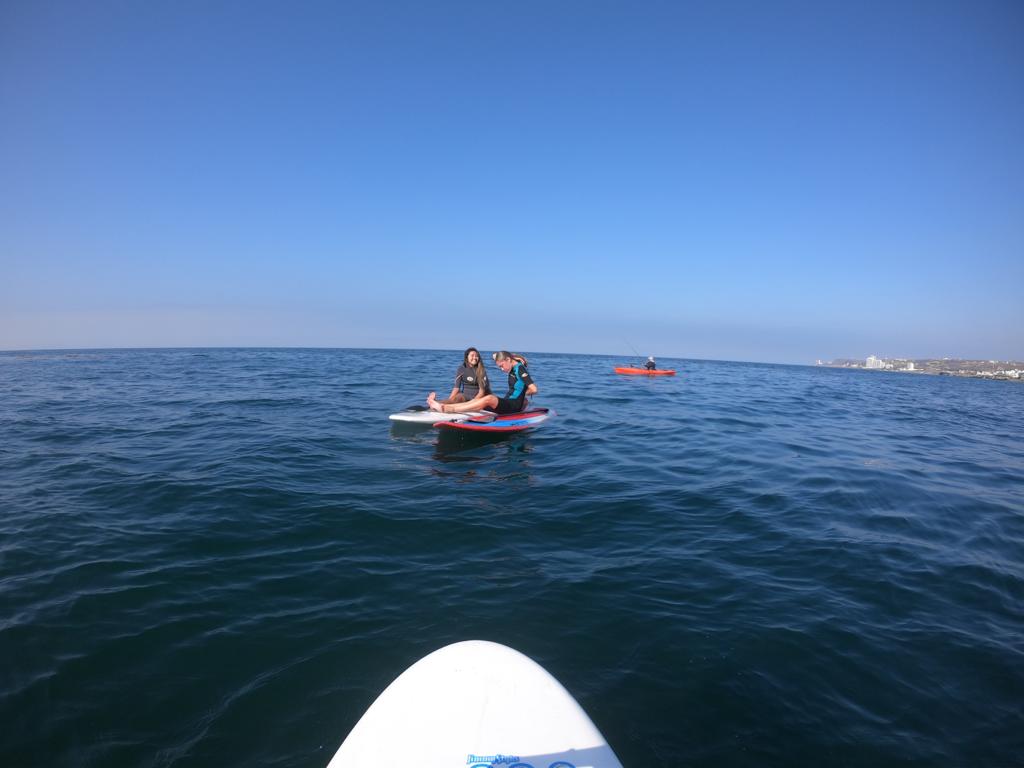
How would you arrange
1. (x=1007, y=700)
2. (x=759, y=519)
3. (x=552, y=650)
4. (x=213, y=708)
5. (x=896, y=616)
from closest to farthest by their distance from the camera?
(x=213, y=708) → (x=1007, y=700) → (x=552, y=650) → (x=896, y=616) → (x=759, y=519)

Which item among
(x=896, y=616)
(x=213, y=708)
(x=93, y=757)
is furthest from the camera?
(x=896, y=616)

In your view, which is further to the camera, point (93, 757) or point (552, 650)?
point (552, 650)

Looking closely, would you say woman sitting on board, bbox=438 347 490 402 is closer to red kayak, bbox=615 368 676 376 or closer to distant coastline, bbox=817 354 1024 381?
red kayak, bbox=615 368 676 376

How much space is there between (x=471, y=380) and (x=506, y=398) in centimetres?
108

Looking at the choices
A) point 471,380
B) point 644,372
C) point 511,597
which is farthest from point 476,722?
point 644,372

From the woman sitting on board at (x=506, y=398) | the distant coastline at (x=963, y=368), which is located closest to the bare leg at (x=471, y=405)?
the woman sitting on board at (x=506, y=398)

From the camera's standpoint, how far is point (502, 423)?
11.6m

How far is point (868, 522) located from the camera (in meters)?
6.78

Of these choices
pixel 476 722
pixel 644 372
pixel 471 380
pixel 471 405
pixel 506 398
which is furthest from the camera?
pixel 644 372

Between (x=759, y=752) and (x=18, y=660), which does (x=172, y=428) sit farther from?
(x=759, y=752)

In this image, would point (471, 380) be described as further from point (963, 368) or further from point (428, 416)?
point (963, 368)

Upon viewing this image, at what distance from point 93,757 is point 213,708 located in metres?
0.60

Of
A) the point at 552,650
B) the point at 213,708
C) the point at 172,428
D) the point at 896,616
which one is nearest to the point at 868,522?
the point at 896,616

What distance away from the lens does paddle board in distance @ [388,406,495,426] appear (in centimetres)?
1094
